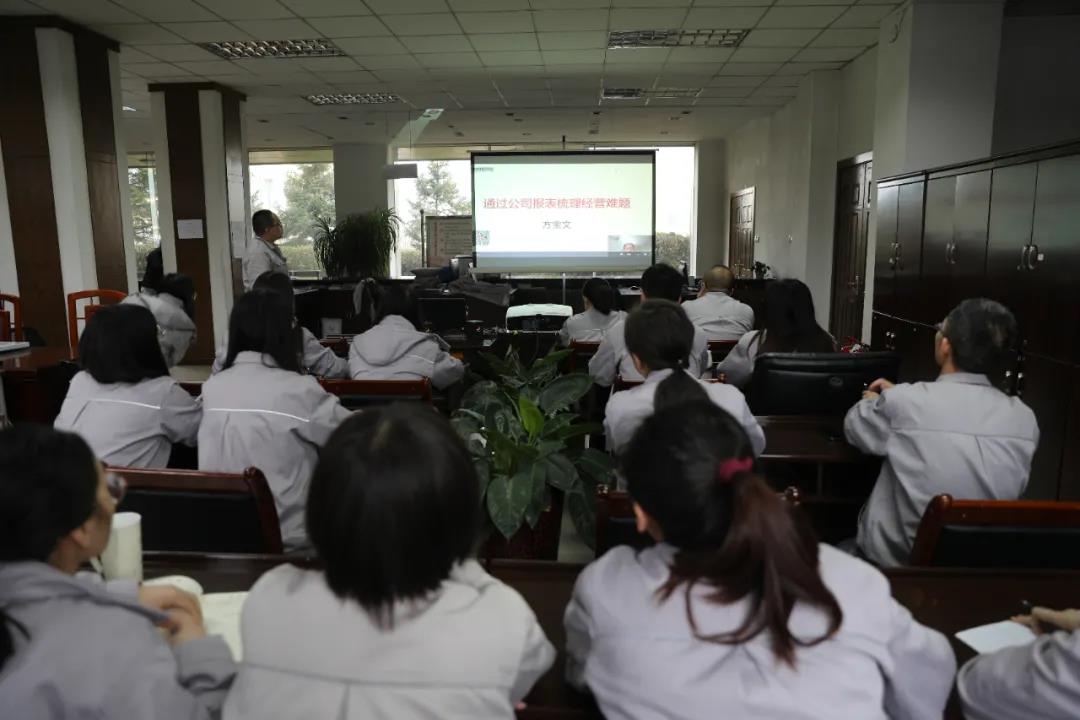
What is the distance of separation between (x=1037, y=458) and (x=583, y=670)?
3020 mm

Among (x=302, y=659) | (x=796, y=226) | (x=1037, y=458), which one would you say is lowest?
(x=1037, y=458)

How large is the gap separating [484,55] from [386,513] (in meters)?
6.29

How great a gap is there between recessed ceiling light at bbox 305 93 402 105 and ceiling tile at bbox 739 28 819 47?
3979 mm

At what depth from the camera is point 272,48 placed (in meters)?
6.24

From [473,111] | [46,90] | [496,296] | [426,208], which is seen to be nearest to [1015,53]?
[496,296]

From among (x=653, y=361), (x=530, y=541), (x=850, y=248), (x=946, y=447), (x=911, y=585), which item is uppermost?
(x=850, y=248)

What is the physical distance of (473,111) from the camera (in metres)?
9.20

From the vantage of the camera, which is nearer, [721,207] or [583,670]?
[583,670]

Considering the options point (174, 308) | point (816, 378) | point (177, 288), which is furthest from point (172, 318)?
point (816, 378)

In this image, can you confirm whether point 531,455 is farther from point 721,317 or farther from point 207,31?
point 207,31

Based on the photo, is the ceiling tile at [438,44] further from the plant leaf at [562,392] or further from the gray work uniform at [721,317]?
the plant leaf at [562,392]

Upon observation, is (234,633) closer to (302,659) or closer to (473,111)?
(302,659)

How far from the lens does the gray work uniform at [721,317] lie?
13.6 feet

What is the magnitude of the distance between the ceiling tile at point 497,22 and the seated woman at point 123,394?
13.2 feet
